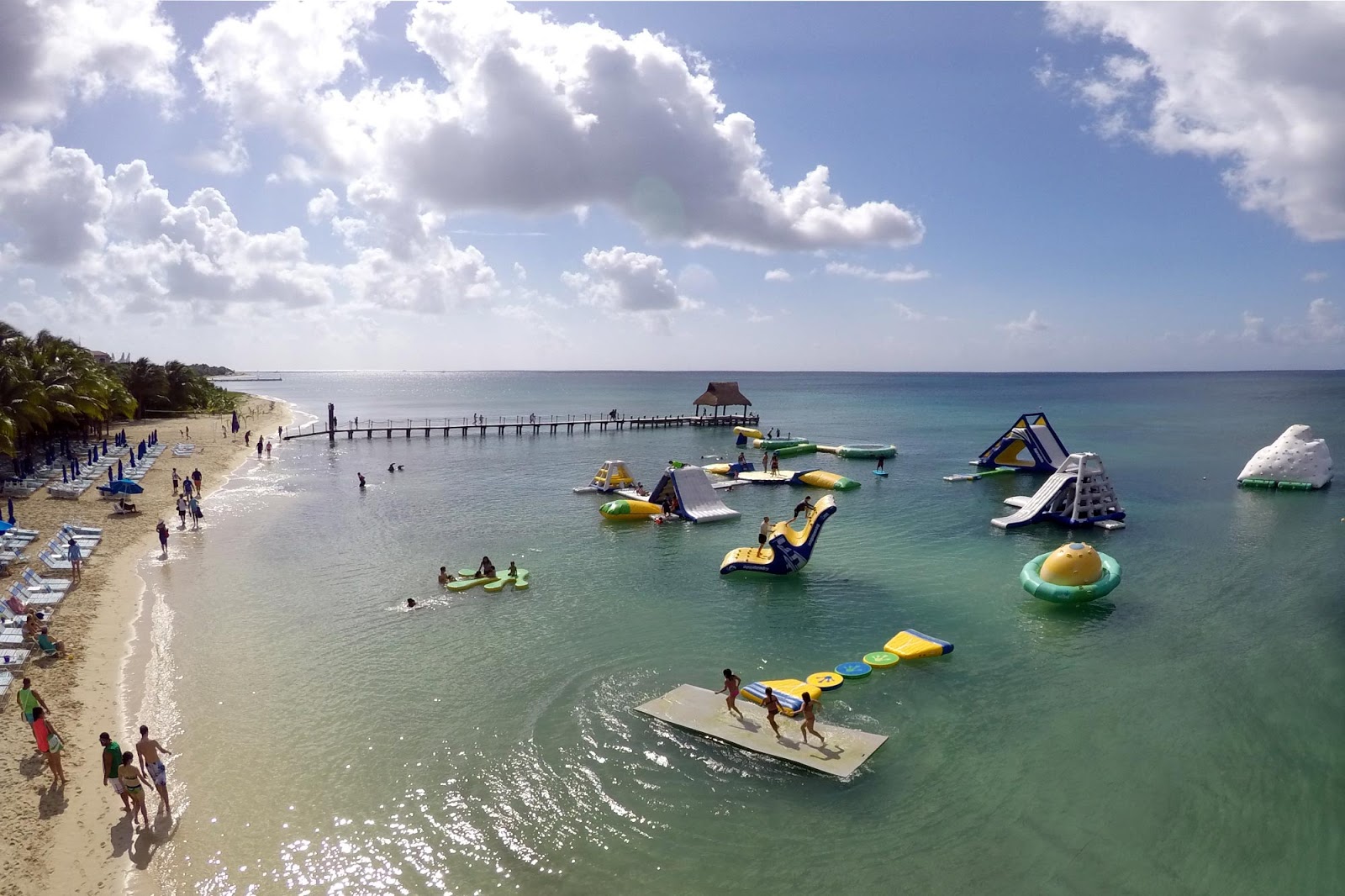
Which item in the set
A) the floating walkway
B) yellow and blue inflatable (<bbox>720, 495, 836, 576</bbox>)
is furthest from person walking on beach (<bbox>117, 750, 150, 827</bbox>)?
yellow and blue inflatable (<bbox>720, 495, 836, 576</bbox>)

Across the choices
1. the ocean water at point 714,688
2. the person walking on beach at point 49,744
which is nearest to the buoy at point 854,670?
the ocean water at point 714,688

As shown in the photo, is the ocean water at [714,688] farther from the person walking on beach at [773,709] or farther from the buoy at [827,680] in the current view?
the person walking on beach at [773,709]

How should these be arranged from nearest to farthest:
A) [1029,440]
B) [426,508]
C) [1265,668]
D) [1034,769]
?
[1034,769] < [1265,668] < [426,508] < [1029,440]

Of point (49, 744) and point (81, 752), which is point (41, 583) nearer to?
point (81, 752)

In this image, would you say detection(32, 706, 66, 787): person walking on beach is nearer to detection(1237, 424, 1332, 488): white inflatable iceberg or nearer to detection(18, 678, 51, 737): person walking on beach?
detection(18, 678, 51, 737): person walking on beach

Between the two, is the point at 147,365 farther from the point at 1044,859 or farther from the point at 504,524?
the point at 1044,859

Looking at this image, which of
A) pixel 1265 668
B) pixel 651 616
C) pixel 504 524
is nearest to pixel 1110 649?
pixel 1265 668

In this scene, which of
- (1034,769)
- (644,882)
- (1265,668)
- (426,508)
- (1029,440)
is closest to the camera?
(644,882)
